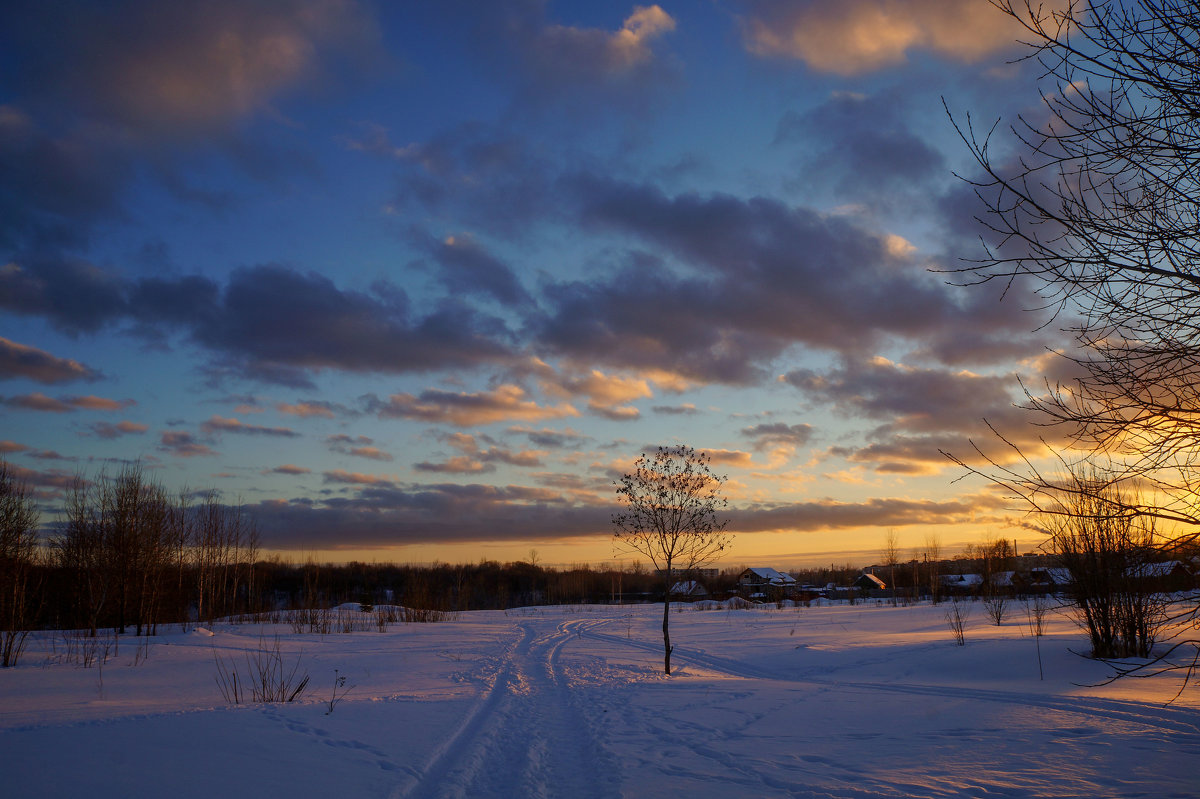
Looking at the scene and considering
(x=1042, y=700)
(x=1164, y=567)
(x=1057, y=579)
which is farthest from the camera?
(x=1057, y=579)

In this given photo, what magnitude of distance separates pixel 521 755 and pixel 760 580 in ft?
256

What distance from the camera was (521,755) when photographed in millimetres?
7012

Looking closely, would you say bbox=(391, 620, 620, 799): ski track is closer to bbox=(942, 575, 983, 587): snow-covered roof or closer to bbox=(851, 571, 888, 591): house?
bbox=(942, 575, 983, 587): snow-covered roof

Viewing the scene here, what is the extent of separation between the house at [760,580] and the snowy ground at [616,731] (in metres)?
60.4

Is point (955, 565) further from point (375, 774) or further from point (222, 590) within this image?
point (375, 774)

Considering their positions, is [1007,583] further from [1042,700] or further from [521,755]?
[521,755]

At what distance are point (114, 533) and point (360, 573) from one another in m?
57.9

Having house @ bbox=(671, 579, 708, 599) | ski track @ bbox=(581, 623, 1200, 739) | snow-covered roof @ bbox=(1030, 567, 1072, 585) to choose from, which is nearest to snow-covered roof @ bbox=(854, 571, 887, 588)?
house @ bbox=(671, 579, 708, 599)

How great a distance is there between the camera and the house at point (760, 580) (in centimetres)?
7346

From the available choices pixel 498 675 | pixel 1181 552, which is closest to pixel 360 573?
pixel 498 675

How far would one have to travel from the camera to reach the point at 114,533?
24.8m

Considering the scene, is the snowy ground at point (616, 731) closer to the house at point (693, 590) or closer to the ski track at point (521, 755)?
the ski track at point (521, 755)

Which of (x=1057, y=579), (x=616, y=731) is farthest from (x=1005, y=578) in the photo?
(x=616, y=731)

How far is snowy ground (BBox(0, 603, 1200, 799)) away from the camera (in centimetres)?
556
